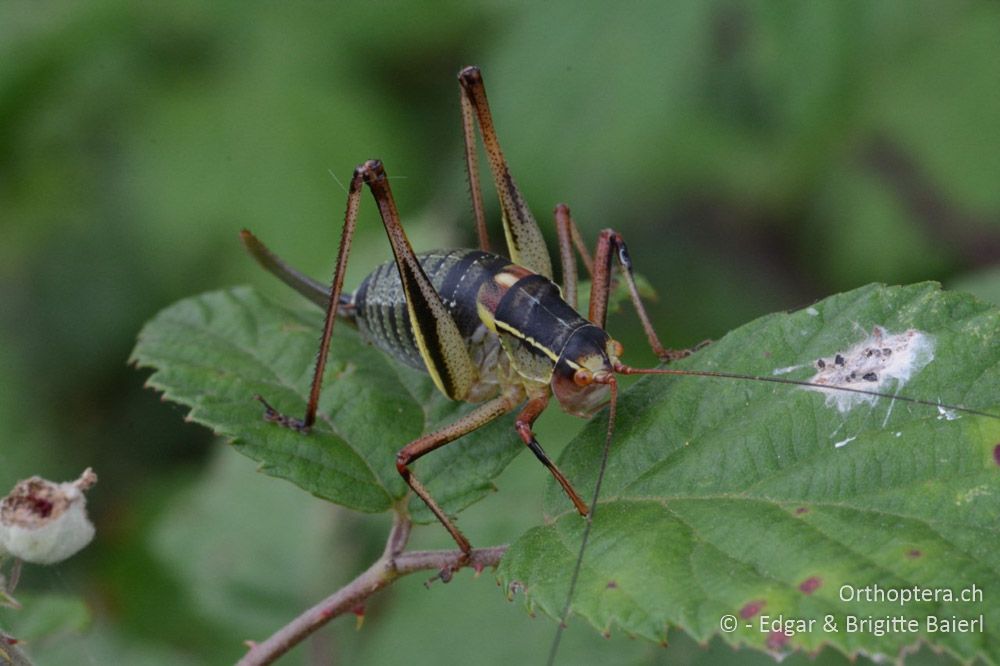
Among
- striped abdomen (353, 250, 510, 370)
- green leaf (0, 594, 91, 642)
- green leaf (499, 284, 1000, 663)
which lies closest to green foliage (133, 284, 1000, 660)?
green leaf (499, 284, 1000, 663)

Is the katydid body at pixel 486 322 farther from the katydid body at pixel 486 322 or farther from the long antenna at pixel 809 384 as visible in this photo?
the long antenna at pixel 809 384

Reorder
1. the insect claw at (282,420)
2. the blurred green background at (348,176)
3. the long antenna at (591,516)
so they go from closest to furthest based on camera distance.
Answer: the long antenna at (591,516), the insect claw at (282,420), the blurred green background at (348,176)

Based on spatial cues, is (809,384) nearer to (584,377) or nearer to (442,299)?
(584,377)

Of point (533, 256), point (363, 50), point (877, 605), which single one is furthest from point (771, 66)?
point (877, 605)

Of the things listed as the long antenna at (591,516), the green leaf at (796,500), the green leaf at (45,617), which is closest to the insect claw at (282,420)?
the green leaf at (796,500)

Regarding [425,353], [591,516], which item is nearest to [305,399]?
[425,353]
